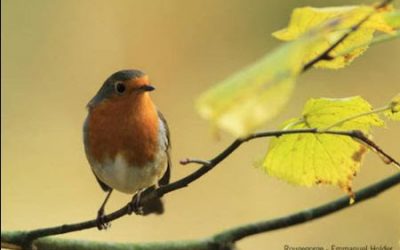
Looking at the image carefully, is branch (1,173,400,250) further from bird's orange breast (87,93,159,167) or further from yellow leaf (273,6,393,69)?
bird's orange breast (87,93,159,167)

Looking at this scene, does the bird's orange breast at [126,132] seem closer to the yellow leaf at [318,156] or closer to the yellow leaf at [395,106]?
the yellow leaf at [318,156]

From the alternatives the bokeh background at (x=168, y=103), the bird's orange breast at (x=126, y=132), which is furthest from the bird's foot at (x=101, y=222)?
the bokeh background at (x=168, y=103)

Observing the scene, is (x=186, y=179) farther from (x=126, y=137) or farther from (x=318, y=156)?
(x=126, y=137)

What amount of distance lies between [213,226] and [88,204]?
643 mm

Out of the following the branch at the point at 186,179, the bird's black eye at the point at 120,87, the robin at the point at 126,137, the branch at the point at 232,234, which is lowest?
the branch at the point at 232,234

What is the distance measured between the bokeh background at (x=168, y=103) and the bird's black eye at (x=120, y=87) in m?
1.66

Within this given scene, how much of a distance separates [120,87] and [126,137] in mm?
133

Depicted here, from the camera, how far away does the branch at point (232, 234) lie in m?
0.79

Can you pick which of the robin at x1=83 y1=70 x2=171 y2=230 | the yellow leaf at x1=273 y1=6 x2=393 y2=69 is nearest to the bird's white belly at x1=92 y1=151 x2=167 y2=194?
the robin at x1=83 y1=70 x2=171 y2=230

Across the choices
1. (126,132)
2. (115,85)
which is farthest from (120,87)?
(126,132)

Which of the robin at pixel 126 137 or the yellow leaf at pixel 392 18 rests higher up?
the robin at pixel 126 137

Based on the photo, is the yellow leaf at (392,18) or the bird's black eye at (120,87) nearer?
the yellow leaf at (392,18)

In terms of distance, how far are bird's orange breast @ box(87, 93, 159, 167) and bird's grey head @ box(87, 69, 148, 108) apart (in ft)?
0.10

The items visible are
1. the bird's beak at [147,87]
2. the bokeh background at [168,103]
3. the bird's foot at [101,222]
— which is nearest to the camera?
the bird's foot at [101,222]
